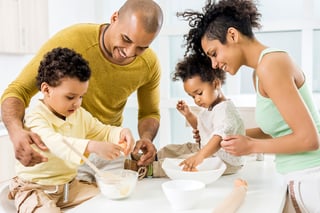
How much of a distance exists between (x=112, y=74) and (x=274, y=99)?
0.78 meters

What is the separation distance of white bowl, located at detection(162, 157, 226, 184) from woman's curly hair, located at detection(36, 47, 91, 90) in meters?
0.42

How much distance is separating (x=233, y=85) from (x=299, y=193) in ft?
7.02

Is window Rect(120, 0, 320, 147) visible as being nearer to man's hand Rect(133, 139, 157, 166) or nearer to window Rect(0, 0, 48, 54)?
window Rect(0, 0, 48, 54)

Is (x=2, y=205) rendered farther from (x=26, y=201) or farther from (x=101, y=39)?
(x=101, y=39)

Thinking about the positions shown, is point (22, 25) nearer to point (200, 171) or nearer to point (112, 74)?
point (112, 74)

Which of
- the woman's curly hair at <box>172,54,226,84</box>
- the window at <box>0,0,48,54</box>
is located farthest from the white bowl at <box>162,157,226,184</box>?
the window at <box>0,0,48,54</box>

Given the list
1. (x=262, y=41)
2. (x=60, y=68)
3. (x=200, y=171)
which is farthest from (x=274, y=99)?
(x=262, y=41)

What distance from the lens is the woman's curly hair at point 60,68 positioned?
1311 millimetres

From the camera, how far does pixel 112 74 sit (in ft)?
5.59

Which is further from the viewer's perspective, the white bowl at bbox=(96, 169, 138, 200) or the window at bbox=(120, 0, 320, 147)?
the window at bbox=(120, 0, 320, 147)

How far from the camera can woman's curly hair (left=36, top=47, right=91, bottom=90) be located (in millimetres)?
1311

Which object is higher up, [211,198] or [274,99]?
[274,99]

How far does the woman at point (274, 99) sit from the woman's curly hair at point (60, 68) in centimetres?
44

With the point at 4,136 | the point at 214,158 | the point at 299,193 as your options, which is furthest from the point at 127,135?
the point at 4,136
